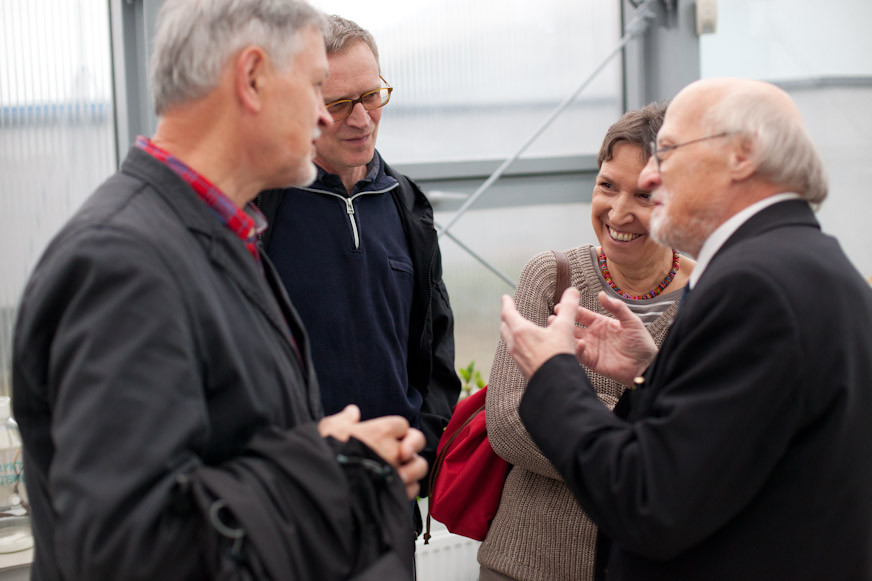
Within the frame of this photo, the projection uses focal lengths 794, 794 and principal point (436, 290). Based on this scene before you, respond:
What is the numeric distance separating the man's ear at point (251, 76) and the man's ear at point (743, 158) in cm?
78

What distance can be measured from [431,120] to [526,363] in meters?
2.30

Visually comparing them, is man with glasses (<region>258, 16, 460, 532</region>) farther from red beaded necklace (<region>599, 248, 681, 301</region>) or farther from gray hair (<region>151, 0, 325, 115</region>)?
gray hair (<region>151, 0, 325, 115</region>)

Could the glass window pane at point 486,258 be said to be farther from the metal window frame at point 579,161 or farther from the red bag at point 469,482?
the red bag at point 469,482

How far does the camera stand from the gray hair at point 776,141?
1309 mm

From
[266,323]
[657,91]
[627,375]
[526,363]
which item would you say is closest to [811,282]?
[526,363]

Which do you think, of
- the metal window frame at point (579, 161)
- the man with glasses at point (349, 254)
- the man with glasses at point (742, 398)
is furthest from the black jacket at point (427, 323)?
the metal window frame at point (579, 161)

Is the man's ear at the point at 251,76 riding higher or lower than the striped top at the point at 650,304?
higher

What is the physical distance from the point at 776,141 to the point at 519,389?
0.83 metres

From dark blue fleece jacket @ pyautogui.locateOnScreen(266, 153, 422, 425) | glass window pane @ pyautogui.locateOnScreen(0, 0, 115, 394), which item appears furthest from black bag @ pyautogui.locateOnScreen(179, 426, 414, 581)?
glass window pane @ pyautogui.locateOnScreen(0, 0, 115, 394)

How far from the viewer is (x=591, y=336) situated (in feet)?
5.89

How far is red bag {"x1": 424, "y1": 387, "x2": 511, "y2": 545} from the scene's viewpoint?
6.41 ft

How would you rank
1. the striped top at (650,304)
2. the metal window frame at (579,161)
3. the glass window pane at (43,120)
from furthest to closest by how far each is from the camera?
the metal window frame at (579,161)
the glass window pane at (43,120)
the striped top at (650,304)

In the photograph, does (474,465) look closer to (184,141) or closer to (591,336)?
(591,336)

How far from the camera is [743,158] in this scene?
1332mm
